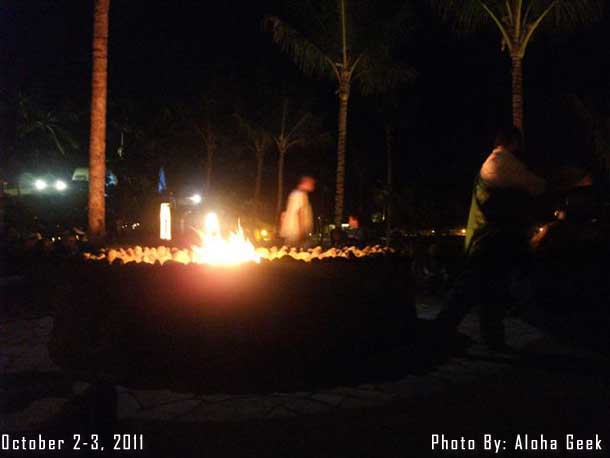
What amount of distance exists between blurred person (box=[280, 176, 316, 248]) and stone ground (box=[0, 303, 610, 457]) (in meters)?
4.27

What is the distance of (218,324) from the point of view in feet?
17.4

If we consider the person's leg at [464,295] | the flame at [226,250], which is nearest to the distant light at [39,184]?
the flame at [226,250]

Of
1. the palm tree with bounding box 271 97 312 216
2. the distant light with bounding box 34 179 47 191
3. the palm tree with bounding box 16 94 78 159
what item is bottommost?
the distant light with bounding box 34 179 47 191

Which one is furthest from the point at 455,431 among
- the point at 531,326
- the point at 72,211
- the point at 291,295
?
the point at 72,211

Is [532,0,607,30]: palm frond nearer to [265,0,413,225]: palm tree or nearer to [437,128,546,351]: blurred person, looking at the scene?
[265,0,413,225]: palm tree

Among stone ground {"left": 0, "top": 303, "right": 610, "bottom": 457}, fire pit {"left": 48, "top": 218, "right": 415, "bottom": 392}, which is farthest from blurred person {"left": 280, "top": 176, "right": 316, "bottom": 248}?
stone ground {"left": 0, "top": 303, "right": 610, "bottom": 457}

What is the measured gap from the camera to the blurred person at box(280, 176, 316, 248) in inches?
380

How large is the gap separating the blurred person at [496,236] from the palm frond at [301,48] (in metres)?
13.9

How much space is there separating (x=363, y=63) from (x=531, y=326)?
13.6 meters

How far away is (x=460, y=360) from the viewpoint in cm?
591

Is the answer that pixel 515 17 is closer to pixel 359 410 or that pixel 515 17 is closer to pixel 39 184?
pixel 359 410

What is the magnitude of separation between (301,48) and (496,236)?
14649 millimetres

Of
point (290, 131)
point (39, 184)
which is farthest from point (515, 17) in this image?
point (39, 184)

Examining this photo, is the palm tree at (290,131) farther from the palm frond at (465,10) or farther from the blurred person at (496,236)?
the blurred person at (496,236)
